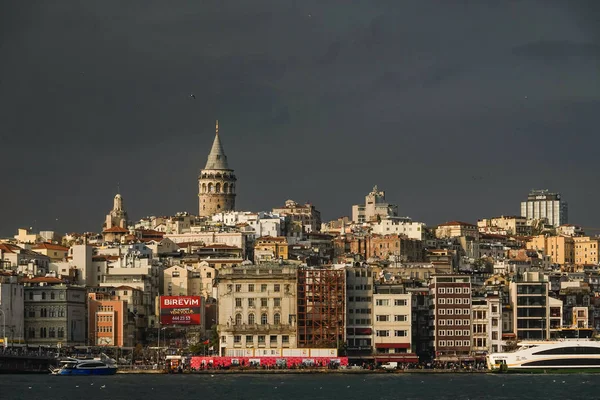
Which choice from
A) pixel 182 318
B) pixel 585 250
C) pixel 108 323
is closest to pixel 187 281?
pixel 182 318

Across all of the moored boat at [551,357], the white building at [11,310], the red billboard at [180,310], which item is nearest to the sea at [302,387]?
the moored boat at [551,357]

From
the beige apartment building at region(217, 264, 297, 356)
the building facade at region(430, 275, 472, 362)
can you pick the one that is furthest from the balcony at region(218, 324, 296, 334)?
the building facade at region(430, 275, 472, 362)

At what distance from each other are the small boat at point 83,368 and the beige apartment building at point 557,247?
281 feet

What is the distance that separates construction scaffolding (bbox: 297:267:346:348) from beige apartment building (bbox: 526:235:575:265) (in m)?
76.0

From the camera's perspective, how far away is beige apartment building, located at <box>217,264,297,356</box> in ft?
364

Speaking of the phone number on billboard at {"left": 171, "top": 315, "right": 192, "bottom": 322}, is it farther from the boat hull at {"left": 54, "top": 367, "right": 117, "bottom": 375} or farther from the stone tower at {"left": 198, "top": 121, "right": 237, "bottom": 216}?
the stone tower at {"left": 198, "top": 121, "right": 237, "bottom": 216}

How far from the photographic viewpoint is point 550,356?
10656 centimetres

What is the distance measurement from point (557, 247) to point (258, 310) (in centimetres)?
8162

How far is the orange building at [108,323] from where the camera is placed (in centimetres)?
11894

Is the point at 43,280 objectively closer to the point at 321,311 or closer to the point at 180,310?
the point at 180,310

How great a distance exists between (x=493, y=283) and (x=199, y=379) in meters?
28.7

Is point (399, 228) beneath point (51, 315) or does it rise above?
above

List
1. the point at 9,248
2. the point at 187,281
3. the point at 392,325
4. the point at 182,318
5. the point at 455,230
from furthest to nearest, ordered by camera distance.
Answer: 1. the point at 455,230
2. the point at 9,248
3. the point at 187,281
4. the point at 182,318
5. the point at 392,325

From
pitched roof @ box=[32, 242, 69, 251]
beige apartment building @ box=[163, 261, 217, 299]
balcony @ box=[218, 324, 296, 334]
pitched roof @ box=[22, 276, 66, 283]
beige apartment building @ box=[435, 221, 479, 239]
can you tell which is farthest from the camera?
beige apartment building @ box=[435, 221, 479, 239]
